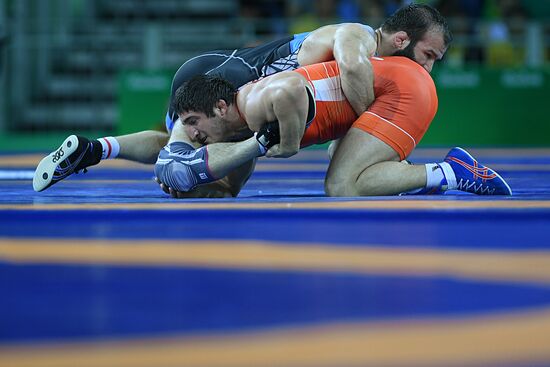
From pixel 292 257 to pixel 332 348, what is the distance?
0.78 m

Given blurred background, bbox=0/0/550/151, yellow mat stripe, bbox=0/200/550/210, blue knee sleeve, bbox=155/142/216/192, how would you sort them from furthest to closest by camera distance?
1. blurred background, bbox=0/0/550/151
2. blue knee sleeve, bbox=155/142/216/192
3. yellow mat stripe, bbox=0/200/550/210

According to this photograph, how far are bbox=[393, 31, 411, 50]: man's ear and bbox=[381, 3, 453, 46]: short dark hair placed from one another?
1cm

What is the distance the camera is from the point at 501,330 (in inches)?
55.5

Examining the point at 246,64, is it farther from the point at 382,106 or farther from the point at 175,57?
the point at 175,57

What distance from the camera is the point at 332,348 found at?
1.32 metres

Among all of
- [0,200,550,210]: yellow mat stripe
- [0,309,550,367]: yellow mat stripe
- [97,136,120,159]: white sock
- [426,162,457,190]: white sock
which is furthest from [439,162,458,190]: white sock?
[0,309,550,367]: yellow mat stripe

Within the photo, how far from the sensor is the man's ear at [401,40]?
13.7ft

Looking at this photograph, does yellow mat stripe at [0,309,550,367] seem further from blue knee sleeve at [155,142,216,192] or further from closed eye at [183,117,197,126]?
closed eye at [183,117,197,126]

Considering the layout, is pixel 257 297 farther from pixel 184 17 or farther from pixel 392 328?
pixel 184 17

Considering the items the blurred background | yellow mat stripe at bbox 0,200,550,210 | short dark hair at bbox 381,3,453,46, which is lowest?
the blurred background

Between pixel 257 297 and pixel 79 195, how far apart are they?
2.40 meters

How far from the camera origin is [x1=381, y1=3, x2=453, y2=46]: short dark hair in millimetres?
4129

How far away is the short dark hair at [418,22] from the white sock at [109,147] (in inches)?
50.9

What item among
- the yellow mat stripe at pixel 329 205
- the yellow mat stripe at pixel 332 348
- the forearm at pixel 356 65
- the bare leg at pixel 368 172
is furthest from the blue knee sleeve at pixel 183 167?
the yellow mat stripe at pixel 332 348
